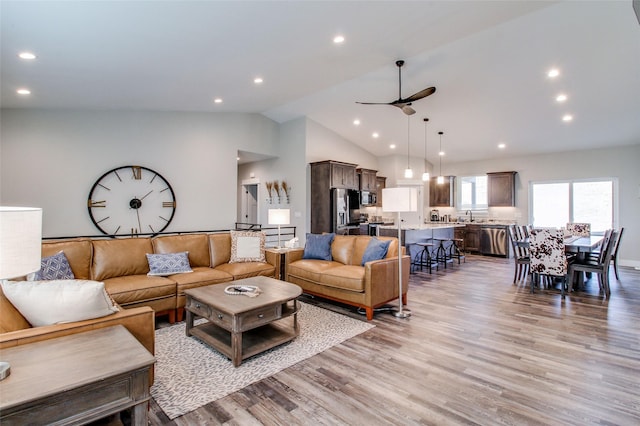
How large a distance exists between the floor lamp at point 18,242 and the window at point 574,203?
9.69 meters

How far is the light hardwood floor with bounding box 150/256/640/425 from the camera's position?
205cm

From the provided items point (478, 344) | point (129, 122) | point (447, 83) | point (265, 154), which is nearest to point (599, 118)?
point (447, 83)

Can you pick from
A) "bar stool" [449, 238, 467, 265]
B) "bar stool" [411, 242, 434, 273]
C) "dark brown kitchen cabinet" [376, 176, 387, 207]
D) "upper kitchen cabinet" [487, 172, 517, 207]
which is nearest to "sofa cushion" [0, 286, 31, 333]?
"bar stool" [411, 242, 434, 273]

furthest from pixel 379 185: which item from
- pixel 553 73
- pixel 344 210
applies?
pixel 553 73

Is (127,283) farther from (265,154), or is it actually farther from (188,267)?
(265,154)

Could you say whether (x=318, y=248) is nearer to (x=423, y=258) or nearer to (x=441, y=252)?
(x=423, y=258)

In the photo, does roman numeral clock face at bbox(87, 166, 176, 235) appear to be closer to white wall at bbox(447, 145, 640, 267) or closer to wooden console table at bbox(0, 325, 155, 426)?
wooden console table at bbox(0, 325, 155, 426)

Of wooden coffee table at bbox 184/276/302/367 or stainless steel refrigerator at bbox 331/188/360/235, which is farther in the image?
stainless steel refrigerator at bbox 331/188/360/235

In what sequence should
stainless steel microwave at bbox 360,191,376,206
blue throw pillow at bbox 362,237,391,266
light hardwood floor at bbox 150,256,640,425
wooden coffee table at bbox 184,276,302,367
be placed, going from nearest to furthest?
light hardwood floor at bbox 150,256,640,425 → wooden coffee table at bbox 184,276,302,367 → blue throw pillow at bbox 362,237,391,266 → stainless steel microwave at bbox 360,191,376,206

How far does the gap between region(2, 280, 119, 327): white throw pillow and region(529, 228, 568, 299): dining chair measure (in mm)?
5668

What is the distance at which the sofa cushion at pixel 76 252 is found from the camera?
11.1ft

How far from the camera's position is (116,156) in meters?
5.68

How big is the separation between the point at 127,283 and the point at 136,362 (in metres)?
2.38

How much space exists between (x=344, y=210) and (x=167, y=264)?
4357 mm
